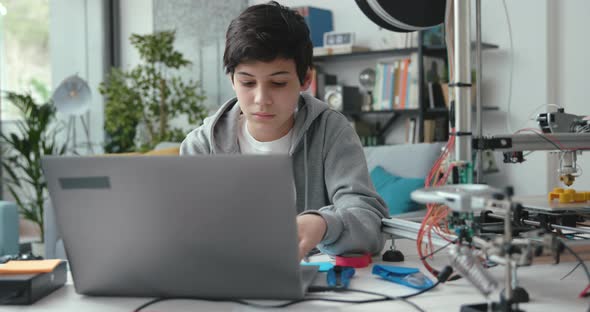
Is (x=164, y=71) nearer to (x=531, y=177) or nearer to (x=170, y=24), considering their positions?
(x=170, y=24)

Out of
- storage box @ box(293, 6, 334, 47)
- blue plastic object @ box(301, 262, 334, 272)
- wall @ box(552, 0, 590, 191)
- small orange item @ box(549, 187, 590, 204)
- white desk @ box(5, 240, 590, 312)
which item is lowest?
white desk @ box(5, 240, 590, 312)

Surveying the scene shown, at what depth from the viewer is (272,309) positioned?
0.85m

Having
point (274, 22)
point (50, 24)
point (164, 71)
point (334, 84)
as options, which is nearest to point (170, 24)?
point (164, 71)

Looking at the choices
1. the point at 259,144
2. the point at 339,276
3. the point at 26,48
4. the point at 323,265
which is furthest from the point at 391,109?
the point at 26,48

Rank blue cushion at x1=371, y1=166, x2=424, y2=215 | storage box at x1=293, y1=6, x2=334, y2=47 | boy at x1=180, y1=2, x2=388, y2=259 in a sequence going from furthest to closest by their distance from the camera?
storage box at x1=293, y1=6, x2=334, y2=47, blue cushion at x1=371, y1=166, x2=424, y2=215, boy at x1=180, y1=2, x2=388, y2=259

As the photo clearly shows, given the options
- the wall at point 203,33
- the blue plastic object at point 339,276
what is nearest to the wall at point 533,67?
the wall at point 203,33

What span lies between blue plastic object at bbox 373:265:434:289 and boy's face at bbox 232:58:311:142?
0.48 meters

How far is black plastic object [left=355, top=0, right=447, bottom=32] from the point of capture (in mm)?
1149

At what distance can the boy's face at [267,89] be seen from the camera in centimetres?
137

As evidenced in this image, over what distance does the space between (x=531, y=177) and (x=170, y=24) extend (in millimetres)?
2993

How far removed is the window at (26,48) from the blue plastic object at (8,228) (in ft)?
10.8

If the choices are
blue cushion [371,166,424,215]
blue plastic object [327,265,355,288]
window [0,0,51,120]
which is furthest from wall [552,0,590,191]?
window [0,0,51,120]

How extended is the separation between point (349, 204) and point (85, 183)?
Result: 0.58 meters

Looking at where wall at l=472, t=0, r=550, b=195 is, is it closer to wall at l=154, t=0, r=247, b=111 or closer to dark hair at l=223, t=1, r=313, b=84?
wall at l=154, t=0, r=247, b=111
